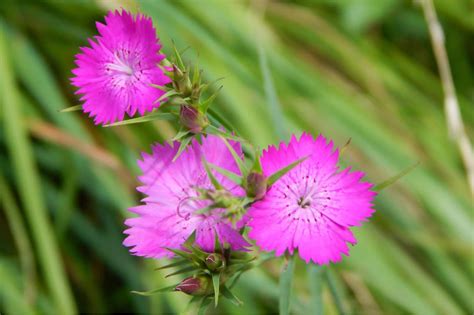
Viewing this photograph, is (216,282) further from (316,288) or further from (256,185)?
(316,288)

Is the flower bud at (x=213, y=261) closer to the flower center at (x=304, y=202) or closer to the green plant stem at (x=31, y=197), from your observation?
the flower center at (x=304, y=202)

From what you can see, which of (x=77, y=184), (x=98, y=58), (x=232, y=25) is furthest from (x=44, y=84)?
(x=98, y=58)

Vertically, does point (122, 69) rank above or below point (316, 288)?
above

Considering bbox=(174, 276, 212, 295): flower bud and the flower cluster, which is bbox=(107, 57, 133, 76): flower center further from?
bbox=(174, 276, 212, 295): flower bud

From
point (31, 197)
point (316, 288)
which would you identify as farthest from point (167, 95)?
point (31, 197)

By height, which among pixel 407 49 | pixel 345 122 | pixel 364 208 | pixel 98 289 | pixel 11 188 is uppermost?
pixel 407 49

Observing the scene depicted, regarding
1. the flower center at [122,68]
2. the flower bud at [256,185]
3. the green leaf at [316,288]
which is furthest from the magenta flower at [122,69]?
the green leaf at [316,288]

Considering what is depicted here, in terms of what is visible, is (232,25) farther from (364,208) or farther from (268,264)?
(364,208)
